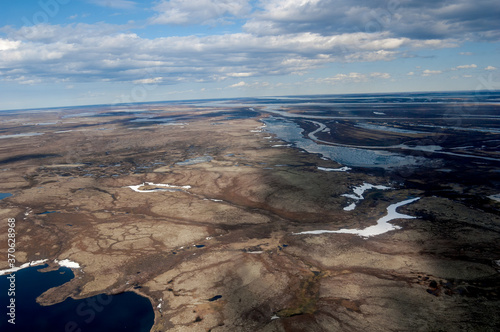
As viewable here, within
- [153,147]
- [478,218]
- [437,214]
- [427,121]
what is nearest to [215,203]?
[437,214]

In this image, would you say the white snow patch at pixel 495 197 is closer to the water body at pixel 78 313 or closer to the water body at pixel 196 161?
the water body at pixel 78 313

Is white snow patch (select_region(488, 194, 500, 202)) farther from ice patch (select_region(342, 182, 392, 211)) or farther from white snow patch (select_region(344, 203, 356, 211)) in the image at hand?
white snow patch (select_region(344, 203, 356, 211))

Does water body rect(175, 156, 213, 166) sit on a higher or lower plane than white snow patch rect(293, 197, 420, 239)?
higher

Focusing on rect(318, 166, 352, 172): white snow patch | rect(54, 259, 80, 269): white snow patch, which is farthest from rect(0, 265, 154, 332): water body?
rect(318, 166, 352, 172): white snow patch

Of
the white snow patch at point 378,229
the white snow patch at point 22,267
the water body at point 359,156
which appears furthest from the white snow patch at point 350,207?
the white snow patch at point 22,267

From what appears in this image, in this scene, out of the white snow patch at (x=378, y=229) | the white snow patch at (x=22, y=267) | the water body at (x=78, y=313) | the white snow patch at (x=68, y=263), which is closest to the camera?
the water body at (x=78, y=313)

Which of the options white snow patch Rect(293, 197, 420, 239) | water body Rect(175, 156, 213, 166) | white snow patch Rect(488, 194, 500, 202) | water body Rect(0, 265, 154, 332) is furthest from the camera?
water body Rect(175, 156, 213, 166)

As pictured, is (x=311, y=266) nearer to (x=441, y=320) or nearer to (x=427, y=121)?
(x=441, y=320)

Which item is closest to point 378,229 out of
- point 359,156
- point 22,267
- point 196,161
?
point 22,267
